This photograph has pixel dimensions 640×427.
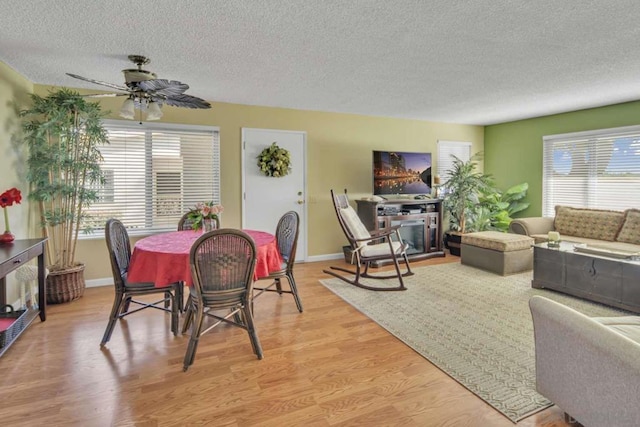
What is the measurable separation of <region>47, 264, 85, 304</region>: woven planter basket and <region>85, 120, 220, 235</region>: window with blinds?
2.36 ft

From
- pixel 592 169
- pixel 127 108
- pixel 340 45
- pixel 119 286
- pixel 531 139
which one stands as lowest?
pixel 119 286

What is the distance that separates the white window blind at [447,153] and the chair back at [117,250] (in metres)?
5.31

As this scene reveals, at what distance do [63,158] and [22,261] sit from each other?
129cm

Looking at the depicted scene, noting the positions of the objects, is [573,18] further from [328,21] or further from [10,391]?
[10,391]

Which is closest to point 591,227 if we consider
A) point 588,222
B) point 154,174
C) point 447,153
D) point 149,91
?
point 588,222

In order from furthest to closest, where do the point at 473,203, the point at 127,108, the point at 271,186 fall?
the point at 473,203 → the point at 271,186 → the point at 127,108

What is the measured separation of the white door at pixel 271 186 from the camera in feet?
15.9

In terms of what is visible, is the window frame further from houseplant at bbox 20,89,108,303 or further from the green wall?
the green wall

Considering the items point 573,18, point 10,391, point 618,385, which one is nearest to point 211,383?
point 10,391

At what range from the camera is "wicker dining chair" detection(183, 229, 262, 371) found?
220 cm

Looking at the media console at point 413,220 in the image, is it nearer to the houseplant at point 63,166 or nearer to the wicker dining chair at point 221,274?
the wicker dining chair at point 221,274

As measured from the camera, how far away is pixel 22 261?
2.57 metres

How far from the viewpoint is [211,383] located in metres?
2.07

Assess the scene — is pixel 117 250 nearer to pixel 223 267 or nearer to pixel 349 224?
pixel 223 267
